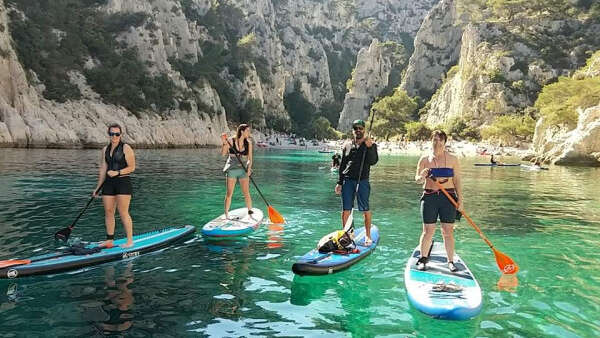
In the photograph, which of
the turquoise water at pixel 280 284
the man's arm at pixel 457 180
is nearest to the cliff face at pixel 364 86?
the turquoise water at pixel 280 284

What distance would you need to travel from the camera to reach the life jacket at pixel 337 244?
8875mm

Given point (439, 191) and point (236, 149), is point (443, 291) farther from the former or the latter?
point (236, 149)

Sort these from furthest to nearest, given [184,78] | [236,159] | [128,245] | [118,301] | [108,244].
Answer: [184,78]
[236,159]
[128,245]
[108,244]
[118,301]

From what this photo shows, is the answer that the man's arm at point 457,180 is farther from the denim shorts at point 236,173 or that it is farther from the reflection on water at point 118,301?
the denim shorts at point 236,173

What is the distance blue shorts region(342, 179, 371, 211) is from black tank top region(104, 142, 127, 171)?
4.72m

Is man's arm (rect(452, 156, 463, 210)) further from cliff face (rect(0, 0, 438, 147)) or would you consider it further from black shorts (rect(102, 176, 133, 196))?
Result: cliff face (rect(0, 0, 438, 147))

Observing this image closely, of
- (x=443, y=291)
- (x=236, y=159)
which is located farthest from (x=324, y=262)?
(x=236, y=159)

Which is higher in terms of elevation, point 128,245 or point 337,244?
point 337,244

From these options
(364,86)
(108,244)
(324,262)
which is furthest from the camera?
(364,86)

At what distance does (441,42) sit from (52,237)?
483 ft

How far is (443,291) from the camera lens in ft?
22.9

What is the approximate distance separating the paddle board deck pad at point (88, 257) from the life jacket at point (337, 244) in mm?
3894

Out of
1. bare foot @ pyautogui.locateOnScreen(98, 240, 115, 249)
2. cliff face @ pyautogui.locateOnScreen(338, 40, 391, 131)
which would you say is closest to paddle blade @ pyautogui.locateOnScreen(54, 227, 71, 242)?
bare foot @ pyautogui.locateOnScreen(98, 240, 115, 249)

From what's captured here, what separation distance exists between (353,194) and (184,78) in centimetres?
9114
